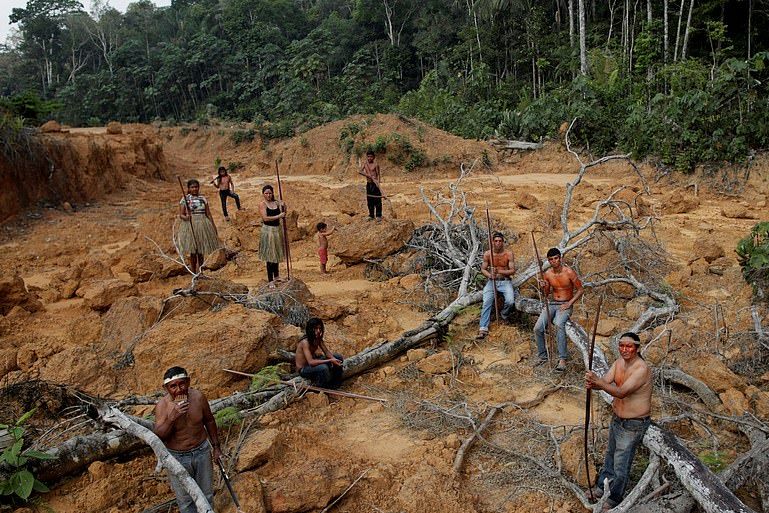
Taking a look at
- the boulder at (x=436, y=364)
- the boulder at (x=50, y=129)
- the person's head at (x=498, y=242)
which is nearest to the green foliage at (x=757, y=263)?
the person's head at (x=498, y=242)

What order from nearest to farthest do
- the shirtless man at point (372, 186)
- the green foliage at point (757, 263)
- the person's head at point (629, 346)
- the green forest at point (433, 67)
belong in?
the person's head at point (629, 346)
the green foliage at point (757, 263)
the shirtless man at point (372, 186)
the green forest at point (433, 67)

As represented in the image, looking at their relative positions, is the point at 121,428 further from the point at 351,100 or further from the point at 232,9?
the point at 232,9

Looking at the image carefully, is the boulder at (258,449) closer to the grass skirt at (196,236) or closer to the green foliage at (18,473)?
the green foliage at (18,473)

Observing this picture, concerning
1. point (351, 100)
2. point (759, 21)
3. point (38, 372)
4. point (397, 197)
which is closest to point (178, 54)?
point (351, 100)

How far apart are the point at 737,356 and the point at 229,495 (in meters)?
4.74

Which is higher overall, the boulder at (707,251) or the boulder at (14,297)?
the boulder at (14,297)

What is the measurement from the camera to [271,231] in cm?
739

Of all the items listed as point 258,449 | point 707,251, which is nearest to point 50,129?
point 258,449

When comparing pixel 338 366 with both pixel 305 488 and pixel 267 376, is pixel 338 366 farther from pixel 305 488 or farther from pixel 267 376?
pixel 305 488

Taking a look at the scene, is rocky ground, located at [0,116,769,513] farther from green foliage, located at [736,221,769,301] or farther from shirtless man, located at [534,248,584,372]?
shirtless man, located at [534,248,584,372]

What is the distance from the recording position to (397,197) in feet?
46.4

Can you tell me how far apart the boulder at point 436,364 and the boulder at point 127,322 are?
282cm

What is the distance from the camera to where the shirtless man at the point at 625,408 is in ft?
11.8

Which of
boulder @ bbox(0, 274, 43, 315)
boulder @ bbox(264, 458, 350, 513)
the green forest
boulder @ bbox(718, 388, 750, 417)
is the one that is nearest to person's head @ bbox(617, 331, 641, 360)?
boulder @ bbox(718, 388, 750, 417)
